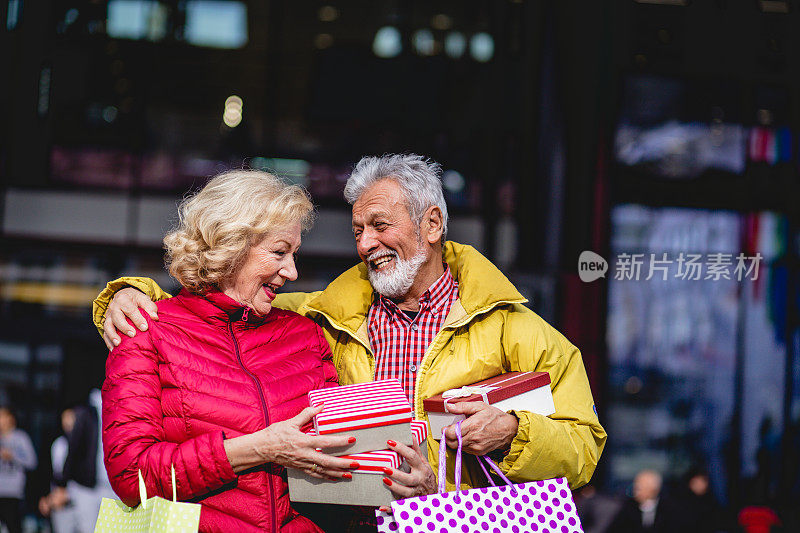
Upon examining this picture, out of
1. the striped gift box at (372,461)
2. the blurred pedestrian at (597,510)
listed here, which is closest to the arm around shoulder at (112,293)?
the striped gift box at (372,461)

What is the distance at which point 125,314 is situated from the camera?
2650 millimetres

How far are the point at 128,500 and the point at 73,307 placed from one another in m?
6.96

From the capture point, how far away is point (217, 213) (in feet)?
8.82

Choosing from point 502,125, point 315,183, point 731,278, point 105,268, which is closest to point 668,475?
point 731,278

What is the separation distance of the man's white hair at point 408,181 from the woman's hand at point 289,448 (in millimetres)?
1166

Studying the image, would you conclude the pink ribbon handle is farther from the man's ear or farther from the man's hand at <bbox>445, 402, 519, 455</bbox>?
the man's ear

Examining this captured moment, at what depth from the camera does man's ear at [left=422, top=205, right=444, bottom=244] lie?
10.9 feet

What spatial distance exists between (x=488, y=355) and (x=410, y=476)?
73 centimetres

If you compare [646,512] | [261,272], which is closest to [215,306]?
[261,272]

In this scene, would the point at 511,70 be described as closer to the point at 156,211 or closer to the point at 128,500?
the point at 156,211

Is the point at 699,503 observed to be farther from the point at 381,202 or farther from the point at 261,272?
the point at 261,272

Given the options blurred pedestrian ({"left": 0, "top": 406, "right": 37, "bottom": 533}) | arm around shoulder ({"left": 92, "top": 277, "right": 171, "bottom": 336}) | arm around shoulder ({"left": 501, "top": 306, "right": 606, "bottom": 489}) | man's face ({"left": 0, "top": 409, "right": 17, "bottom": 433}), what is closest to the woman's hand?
arm around shoulder ({"left": 501, "top": 306, "right": 606, "bottom": 489})

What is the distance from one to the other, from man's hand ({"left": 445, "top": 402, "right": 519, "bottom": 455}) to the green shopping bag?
2.84 ft

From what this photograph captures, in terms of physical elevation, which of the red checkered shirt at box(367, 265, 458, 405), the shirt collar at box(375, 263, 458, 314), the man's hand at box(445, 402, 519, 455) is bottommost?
the man's hand at box(445, 402, 519, 455)
